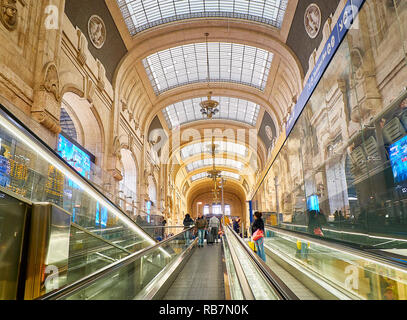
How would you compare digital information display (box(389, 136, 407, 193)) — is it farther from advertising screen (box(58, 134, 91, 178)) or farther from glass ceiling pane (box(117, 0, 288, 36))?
Result: glass ceiling pane (box(117, 0, 288, 36))

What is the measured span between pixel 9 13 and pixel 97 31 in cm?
573

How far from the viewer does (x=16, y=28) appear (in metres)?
7.66

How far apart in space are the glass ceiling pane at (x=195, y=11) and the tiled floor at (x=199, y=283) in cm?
1185

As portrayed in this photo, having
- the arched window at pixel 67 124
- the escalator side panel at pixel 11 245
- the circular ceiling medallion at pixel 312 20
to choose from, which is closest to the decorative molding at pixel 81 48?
the arched window at pixel 67 124

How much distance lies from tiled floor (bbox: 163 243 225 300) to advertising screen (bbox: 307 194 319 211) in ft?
6.90

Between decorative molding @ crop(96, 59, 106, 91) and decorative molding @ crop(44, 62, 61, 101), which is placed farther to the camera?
decorative molding @ crop(96, 59, 106, 91)

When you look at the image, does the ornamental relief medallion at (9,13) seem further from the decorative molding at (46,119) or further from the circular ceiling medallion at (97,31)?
the circular ceiling medallion at (97,31)

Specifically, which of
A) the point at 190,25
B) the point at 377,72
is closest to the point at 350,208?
the point at 377,72

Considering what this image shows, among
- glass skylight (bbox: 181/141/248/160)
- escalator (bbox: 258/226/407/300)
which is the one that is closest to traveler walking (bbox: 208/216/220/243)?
escalator (bbox: 258/226/407/300)

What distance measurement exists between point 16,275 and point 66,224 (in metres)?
0.75

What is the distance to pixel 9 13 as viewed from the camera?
285 inches

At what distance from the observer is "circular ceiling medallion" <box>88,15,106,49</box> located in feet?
39.7

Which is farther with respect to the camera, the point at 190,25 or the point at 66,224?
the point at 190,25
